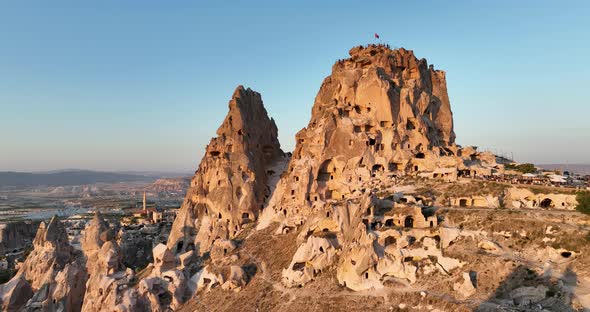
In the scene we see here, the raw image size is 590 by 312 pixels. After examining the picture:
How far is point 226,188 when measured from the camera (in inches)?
2469

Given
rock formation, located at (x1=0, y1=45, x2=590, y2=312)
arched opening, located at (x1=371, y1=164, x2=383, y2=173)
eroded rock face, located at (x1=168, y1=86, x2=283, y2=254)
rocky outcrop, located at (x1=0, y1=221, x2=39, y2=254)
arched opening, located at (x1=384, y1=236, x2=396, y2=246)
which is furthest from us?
rocky outcrop, located at (x1=0, y1=221, x2=39, y2=254)

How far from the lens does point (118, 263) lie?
5609 centimetres

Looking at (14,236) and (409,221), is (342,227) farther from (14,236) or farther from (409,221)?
(14,236)

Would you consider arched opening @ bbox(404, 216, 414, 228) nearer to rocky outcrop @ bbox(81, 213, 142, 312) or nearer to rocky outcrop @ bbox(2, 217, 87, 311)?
rocky outcrop @ bbox(81, 213, 142, 312)

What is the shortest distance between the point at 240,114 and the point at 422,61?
3050cm

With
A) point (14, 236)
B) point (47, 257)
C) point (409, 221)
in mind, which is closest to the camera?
point (409, 221)

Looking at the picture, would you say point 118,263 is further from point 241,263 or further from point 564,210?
point 564,210

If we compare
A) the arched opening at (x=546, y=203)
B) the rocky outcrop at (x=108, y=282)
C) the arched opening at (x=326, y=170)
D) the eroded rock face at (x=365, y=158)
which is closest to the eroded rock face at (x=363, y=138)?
the arched opening at (x=326, y=170)

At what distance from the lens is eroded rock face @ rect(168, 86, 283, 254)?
204 feet

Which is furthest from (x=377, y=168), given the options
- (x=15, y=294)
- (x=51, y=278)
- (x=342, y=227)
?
(x=15, y=294)

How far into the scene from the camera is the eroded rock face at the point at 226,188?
6206 cm

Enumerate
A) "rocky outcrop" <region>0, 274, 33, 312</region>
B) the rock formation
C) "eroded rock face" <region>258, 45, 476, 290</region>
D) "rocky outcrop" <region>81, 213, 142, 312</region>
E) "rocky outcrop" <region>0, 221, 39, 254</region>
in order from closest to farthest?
the rock formation → "eroded rock face" <region>258, 45, 476, 290</region> → "rocky outcrop" <region>81, 213, 142, 312</region> → "rocky outcrop" <region>0, 274, 33, 312</region> → "rocky outcrop" <region>0, 221, 39, 254</region>

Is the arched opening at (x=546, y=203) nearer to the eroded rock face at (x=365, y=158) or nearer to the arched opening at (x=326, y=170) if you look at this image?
the eroded rock face at (x=365, y=158)

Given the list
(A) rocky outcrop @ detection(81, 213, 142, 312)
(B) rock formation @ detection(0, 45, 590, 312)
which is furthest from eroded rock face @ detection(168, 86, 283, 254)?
(A) rocky outcrop @ detection(81, 213, 142, 312)
